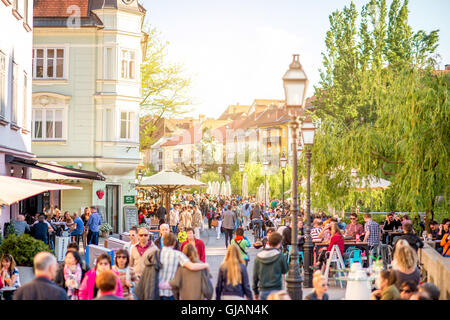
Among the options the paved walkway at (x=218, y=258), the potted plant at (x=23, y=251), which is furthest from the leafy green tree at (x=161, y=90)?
the potted plant at (x=23, y=251)

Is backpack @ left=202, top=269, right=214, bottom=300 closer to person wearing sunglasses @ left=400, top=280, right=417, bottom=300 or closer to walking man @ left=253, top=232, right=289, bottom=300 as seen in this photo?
walking man @ left=253, top=232, right=289, bottom=300

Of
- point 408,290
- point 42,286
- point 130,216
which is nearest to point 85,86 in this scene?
point 130,216

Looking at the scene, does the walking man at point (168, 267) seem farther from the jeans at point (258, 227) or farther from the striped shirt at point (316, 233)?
the jeans at point (258, 227)

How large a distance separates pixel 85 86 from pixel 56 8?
4.31m

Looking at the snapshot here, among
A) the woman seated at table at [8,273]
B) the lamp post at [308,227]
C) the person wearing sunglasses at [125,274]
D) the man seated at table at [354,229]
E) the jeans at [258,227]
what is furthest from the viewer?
the jeans at [258,227]

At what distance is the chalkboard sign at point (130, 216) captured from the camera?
36.4 m

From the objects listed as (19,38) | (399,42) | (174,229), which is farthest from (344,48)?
(19,38)

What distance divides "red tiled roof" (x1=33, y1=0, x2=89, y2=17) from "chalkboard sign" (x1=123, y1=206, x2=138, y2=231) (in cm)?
1008

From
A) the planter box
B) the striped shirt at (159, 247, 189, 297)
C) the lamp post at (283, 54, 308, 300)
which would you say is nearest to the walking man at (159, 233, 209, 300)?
the striped shirt at (159, 247, 189, 297)

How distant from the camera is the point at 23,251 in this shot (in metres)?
14.5

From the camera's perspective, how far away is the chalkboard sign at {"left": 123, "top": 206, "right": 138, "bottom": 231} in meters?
36.4

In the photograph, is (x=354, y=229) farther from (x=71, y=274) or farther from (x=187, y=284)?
(x=187, y=284)
